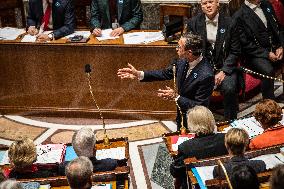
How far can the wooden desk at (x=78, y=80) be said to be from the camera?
19.9ft

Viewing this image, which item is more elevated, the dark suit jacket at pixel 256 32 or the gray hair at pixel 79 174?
the dark suit jacket at pixel 256 32

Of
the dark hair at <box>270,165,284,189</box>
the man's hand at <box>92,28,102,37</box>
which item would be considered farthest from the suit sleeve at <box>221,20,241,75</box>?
the dark hair at <box>270,165,284,189</box>

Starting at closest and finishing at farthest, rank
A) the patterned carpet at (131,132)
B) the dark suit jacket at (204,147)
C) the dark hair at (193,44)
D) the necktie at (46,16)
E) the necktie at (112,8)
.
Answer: the dark suit jacket at (204,147)
the dark hair at (193,44)
the patterned carpet at (131,132)
the necktie at (46,16)
the necktie at (112,8)

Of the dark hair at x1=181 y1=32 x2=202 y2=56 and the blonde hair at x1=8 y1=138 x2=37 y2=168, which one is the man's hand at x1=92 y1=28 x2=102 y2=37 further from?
the blonde hair at x1=8 y1=138 x2=37 y2=168

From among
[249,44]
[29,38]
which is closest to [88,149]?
[29,38]

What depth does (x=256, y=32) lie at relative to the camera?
6168 mm

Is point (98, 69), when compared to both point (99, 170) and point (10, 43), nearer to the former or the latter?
point (10, 43)

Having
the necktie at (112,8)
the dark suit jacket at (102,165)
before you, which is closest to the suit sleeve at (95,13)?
the necktie at (112,8)

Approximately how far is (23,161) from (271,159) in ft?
6.20

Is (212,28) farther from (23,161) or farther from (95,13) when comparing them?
(23,161)

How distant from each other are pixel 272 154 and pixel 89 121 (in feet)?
10.7

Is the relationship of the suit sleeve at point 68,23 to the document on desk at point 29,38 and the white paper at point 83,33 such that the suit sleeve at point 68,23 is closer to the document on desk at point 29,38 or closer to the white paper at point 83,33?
the white paper at point 83,33

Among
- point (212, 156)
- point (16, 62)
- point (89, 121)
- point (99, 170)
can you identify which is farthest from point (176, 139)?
point (16, 62)

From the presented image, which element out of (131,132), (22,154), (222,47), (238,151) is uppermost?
(222,47)
